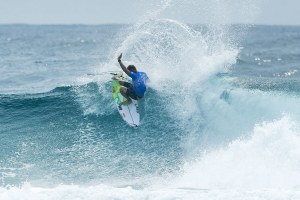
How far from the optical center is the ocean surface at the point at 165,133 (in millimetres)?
11188

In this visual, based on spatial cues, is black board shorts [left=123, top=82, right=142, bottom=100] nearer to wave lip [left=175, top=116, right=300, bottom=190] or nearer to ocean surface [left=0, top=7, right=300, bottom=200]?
ocean surface [left=0, top=7, right=300, bottom=200]

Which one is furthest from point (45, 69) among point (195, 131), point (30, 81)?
point (195, 131)

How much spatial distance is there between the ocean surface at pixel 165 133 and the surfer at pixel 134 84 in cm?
130

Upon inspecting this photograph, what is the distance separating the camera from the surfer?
13.3m

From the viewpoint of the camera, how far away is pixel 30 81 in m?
23.7

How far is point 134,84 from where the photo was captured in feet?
44.0

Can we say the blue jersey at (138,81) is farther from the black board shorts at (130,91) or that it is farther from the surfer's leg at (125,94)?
the surfer's leg at (125,94)

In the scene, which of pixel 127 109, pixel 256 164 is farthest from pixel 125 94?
pixel 256 164

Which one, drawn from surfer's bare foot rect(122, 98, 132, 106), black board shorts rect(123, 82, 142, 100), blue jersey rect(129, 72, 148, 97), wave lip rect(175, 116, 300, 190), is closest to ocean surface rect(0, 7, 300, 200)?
wave lip rect(175, 116, 300, 190)

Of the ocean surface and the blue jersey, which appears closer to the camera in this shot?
A: the ocean surface

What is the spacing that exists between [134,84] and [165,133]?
188 cm

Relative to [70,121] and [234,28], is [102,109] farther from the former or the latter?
[234,28]

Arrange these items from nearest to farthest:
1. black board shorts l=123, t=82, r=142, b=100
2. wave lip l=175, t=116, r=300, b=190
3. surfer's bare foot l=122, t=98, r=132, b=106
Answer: wave lip l=175, t=116, r=300, b=190 < black board shorts l=123, t=82, r=142, b=100 < surfer's bare foot l=122, t=98, r=132, b=106

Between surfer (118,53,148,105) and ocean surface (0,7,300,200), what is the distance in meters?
1.30
